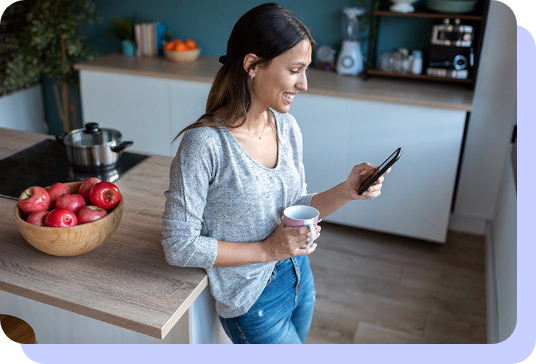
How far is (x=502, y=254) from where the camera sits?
2.41 m

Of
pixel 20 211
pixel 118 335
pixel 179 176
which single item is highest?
pixel 179 176

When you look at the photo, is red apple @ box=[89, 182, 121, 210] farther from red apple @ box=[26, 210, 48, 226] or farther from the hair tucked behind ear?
the hair tucked behind ear

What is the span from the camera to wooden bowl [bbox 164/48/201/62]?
132 inches

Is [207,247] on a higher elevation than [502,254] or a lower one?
higher

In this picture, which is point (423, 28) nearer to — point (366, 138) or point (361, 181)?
point (366, 138)

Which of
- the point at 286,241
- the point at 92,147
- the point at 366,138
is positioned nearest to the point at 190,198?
the point at 286,241

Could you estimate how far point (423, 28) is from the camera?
10.1 ft

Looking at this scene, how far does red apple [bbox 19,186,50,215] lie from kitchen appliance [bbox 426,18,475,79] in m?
2.30

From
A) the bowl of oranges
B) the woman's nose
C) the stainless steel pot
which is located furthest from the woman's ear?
the bowl of oranges

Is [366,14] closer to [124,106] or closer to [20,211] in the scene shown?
[124,106]

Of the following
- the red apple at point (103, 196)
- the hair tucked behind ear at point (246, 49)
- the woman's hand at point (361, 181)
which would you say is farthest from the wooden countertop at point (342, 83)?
the red apple at point (103, 196)
